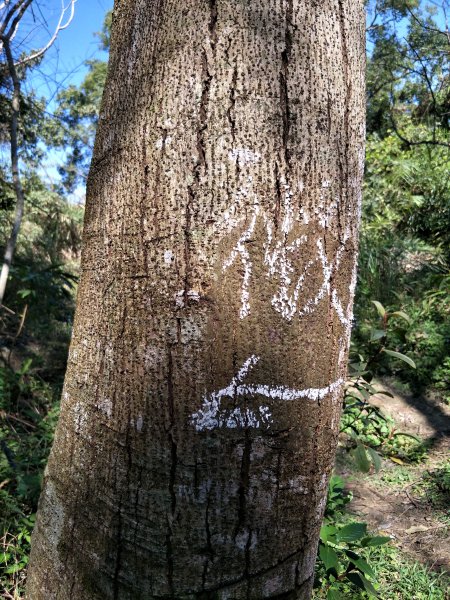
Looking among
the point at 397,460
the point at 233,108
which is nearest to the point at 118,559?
the point at 233,108

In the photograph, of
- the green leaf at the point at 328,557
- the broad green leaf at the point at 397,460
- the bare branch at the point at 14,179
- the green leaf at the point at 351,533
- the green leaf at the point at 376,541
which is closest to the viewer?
the green leaf at the point at 328,557

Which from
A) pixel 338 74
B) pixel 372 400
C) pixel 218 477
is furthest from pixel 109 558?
pixel 372 400

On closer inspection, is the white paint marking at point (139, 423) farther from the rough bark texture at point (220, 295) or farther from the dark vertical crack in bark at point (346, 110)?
the dark vertical crack in bark at point (346, 110)

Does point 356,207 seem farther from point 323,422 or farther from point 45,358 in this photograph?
point 45,358

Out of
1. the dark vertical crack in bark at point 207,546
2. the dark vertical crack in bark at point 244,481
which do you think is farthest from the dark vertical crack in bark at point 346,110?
the dark vertical crack in bark at point 207,546

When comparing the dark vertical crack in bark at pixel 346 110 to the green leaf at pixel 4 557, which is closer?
the dark vertical crack in bark at pixel 346 110

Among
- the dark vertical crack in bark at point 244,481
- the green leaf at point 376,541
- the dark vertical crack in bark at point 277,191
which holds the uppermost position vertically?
the dark vertical crack in bark at point 277,191

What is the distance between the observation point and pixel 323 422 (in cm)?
84

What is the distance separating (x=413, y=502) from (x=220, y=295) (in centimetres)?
269

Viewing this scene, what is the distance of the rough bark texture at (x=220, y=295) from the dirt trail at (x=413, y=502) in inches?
76.0

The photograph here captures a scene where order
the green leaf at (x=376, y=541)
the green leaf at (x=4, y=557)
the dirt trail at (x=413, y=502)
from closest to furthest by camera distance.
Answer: the green leaf at (x=376, y=541) → the green leaf at (x=4, y=557) → the dirt trail at (x=413, y=502)

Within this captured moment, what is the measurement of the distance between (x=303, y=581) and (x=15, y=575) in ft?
4.27

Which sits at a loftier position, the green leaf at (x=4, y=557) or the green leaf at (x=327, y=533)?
the green leaf at (x=327, y=533)

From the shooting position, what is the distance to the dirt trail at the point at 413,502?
240 cm
